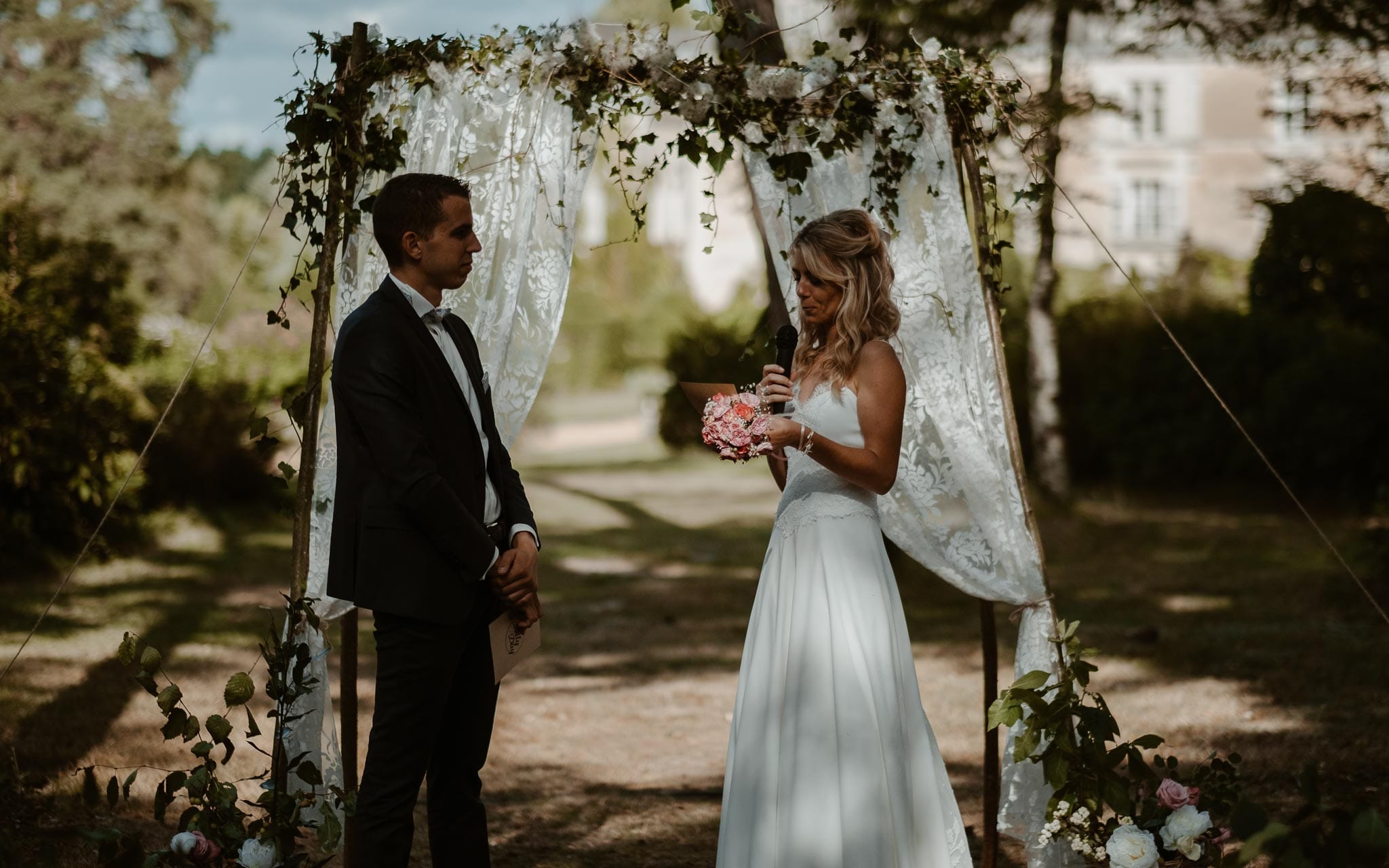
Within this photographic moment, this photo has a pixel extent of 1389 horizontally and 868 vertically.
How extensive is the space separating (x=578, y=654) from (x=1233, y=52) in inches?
322

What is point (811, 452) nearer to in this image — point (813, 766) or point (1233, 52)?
point (813, 766)

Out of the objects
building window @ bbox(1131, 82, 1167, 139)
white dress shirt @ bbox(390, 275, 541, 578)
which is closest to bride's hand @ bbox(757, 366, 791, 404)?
white dress shirt @ bbox(390, 275, 541, 578)

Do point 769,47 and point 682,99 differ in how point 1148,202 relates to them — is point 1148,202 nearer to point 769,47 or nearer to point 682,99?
point 769,47

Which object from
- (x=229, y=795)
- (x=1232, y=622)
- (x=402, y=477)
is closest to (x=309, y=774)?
(x=229, y=795)

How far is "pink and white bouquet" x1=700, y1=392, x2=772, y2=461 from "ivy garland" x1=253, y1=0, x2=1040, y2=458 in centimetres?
104

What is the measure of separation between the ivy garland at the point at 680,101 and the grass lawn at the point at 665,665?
2192 mm

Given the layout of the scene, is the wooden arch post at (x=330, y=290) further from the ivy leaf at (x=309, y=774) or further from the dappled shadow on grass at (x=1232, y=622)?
the dappled shadow on grass at (x=1232, y=622)

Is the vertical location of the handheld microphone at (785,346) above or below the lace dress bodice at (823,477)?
above

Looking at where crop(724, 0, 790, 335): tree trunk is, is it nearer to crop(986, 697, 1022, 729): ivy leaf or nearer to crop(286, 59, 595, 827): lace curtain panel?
crop(286, 59, 595, 827): lace curtain panel

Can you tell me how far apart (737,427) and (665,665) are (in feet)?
16.4

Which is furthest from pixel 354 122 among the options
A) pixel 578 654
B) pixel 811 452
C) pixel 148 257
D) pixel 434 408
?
pixel 148 257

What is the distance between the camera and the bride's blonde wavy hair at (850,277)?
3.60 m

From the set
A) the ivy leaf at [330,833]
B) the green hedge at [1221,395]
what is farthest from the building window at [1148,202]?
the ivy leaf at [330,833]

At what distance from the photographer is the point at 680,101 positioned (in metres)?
4.27
